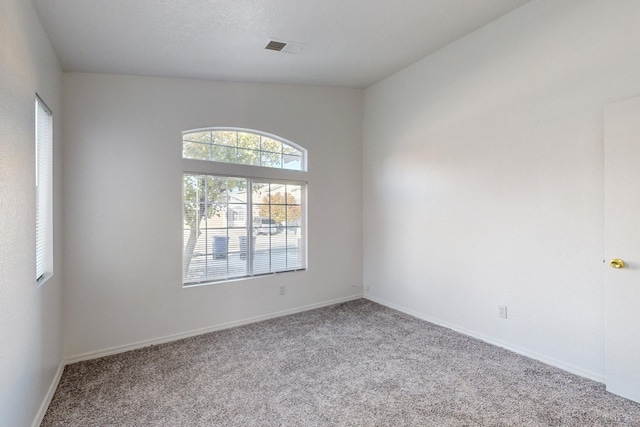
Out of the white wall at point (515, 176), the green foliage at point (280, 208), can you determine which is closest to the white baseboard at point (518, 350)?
the white wall at point (515, 176)

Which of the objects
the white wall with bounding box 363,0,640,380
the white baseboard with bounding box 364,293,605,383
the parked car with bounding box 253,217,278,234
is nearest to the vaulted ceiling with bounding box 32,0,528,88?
the white wall with bounding box 363,0,640,380

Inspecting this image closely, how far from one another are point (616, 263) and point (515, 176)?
1056 millimetres

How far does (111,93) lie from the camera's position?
3.08 metres

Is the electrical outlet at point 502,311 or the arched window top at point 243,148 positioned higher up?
the arched window top at point 243,148

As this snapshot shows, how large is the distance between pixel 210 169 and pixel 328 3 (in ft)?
6.83

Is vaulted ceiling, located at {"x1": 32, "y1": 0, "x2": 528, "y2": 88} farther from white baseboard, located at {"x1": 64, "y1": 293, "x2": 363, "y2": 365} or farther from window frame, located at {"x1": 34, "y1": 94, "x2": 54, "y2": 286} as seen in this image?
white baseboard, located at {"x1": 64, "y1": 293, "x2": 363, "y2": 365}

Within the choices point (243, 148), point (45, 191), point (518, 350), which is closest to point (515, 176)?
point (518, 350)

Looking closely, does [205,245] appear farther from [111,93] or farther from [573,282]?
[573,282]

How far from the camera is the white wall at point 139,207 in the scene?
295 cm

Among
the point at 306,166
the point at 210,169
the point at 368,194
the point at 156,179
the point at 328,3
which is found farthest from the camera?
the point at 368,194

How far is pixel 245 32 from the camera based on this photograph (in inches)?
103

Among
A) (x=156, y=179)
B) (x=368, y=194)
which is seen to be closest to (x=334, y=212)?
(x=368, y=194)

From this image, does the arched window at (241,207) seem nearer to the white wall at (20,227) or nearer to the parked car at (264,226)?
the parked car at (264,226)

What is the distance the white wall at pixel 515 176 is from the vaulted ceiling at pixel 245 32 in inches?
18.7
